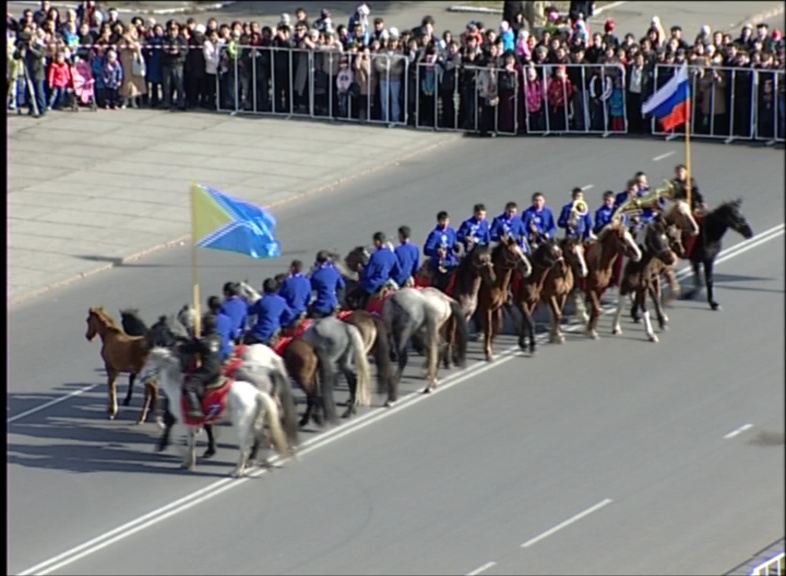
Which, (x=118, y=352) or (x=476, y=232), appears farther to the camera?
(x=476, y=232)

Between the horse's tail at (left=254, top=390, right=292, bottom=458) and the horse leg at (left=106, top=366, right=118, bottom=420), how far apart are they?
265cm

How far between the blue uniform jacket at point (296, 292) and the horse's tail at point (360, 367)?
79 cm

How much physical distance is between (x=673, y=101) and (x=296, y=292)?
7920mm

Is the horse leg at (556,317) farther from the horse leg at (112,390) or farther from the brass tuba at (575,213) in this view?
the horse leg at (112,390)

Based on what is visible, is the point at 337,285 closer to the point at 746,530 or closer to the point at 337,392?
the point at 337,392

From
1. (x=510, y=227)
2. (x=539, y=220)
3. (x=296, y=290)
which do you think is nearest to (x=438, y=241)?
(x=510, y=227)

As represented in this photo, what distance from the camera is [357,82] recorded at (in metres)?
38.9

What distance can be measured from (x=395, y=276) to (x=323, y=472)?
3.17m

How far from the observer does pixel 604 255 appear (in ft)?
92.4

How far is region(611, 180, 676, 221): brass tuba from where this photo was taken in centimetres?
2908

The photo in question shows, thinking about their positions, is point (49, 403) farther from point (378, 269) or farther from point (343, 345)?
point (378, 269)

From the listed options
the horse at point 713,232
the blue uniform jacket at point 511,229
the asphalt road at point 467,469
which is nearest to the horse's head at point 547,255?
the blue uniform jacket at point 511,229

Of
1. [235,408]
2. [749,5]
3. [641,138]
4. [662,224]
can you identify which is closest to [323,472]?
[235,408]

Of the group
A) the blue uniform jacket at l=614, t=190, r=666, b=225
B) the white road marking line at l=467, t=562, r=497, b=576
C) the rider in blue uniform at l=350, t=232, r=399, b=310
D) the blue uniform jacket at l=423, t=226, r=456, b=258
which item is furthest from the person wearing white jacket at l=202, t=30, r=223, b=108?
the white road marking line at l=467, t=562, r=497, b=576
